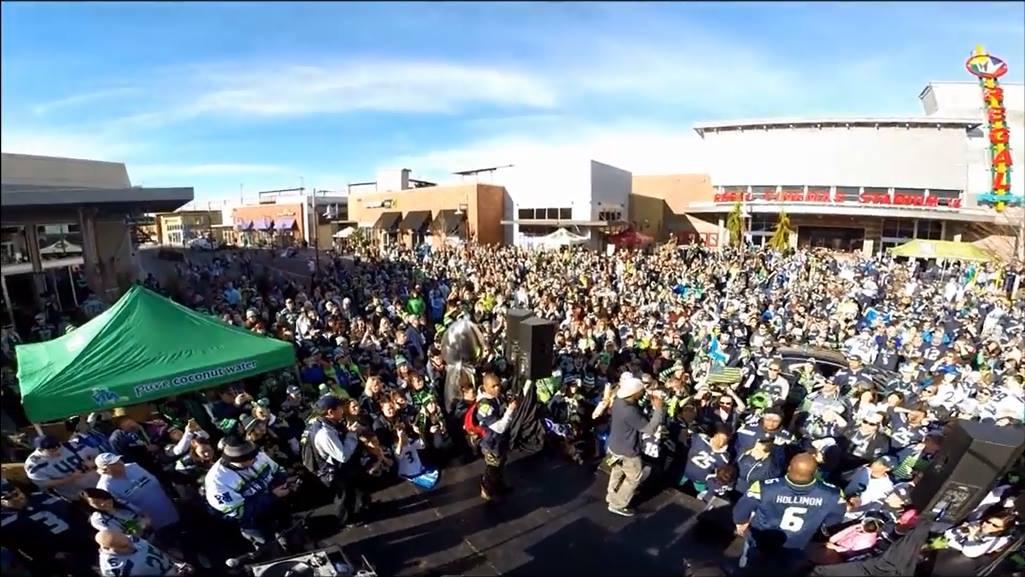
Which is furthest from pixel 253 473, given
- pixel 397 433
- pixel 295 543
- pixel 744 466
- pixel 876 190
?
pixel 876 190

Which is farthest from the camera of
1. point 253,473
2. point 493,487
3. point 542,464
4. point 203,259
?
point 203,259

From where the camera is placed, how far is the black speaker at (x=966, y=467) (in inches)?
144

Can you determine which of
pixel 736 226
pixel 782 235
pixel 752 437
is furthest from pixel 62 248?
pixel 782 235

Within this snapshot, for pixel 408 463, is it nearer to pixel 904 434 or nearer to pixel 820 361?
pixel 904 434

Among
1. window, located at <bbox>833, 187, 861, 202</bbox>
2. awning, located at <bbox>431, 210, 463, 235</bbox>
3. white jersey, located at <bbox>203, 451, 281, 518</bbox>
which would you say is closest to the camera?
white jersey, located at <bbox>203, 451, 281, 518</bbox>

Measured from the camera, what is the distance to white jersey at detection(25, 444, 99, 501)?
420 cm

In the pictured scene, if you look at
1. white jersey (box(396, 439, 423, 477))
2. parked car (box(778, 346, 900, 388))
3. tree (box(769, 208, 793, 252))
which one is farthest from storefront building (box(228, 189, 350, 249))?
white jersey (box(396, 439, 423, 477))

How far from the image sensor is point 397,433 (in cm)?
546

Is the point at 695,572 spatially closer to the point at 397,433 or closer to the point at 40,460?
the point at 397,433

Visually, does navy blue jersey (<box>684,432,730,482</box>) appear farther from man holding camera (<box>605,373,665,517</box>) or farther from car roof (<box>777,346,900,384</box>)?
car roof (<box>777,346,900,384</box>)

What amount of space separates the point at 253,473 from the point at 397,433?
1645 millimetres

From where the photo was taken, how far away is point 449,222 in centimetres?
3341

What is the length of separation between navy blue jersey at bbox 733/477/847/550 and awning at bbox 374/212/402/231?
35.3m

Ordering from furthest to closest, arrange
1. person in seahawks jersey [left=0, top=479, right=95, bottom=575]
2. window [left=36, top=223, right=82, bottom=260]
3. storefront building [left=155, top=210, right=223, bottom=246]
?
storefront building [left=155, top=210, right=223, bottom=246], window [left=36, top=223, right=82, bottom=260], person in seahawks jersey [left=0, top=479, right=95, bottom=575]
